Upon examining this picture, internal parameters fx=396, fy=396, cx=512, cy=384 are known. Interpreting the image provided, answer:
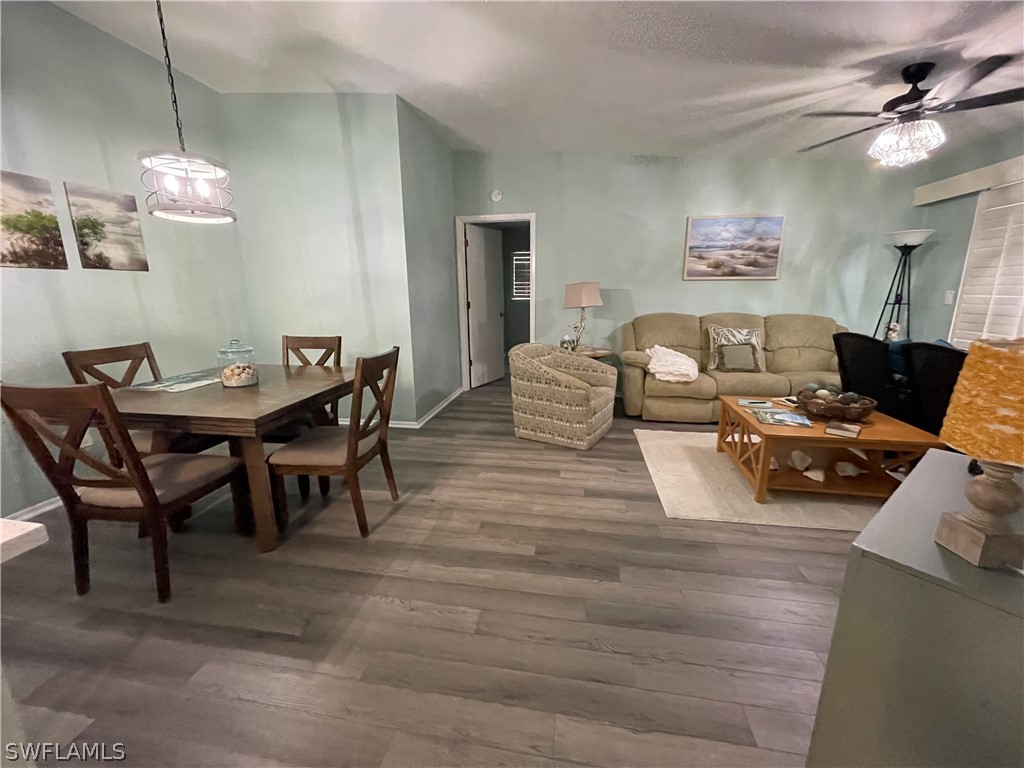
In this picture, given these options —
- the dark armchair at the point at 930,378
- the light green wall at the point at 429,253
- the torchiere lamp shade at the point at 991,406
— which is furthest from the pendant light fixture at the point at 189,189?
the dark armchair at the point at 930,378

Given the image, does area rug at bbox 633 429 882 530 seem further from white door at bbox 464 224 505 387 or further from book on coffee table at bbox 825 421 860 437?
white door at bbox 464 224 505 387

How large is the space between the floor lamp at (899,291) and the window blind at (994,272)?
40 cm

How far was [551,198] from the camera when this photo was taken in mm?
4465

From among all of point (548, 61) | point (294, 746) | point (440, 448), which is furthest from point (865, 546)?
point (548, 61)

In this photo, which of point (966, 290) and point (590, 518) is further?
point (966, 290)

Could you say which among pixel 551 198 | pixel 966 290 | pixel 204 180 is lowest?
pixel 966 290

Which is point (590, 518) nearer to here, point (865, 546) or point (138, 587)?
point (865, 546)

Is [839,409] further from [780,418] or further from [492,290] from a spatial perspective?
[492,290]

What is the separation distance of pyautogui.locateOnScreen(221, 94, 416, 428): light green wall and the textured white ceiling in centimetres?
21

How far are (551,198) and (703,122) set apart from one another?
1.60 metres

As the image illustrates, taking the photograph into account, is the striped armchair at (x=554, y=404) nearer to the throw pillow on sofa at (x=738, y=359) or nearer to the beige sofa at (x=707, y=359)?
the beige sofa at (x=707, y=359)

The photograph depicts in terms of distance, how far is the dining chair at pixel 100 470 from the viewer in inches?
53.1

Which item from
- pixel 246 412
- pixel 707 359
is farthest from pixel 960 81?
pixel 246 412

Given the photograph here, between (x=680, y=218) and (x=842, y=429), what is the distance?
120 inches
